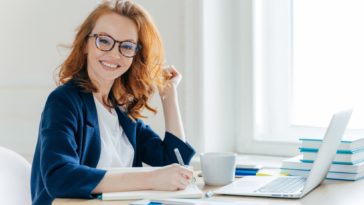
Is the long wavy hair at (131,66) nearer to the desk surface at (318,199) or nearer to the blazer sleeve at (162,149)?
the blazer sleeve at (162,149)

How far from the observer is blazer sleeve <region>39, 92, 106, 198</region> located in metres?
1.55

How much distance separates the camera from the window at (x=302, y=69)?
231 centimetres

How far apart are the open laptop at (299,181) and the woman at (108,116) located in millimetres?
153

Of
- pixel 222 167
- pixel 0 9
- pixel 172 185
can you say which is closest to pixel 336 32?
pixel 222 167

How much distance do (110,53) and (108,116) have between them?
19 cm

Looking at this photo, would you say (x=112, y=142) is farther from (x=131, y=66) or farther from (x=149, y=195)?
(x=149, y=195)

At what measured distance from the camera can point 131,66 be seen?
2004mm

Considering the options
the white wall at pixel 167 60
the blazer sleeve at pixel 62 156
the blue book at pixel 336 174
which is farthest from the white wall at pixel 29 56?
the blue book at pixel 336 174

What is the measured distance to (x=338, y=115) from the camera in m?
1.59

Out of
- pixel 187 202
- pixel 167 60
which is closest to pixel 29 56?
pixel 167 60

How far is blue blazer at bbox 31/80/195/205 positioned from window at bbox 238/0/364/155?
535mm

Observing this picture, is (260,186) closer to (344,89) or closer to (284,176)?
(284,176)

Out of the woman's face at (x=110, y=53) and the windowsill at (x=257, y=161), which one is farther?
the windowsill at (x=257, y=161)

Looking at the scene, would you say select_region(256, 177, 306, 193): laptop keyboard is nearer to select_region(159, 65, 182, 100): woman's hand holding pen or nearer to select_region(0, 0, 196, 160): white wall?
select_region(159, 65, 182, 100): woman's hand holding pen
